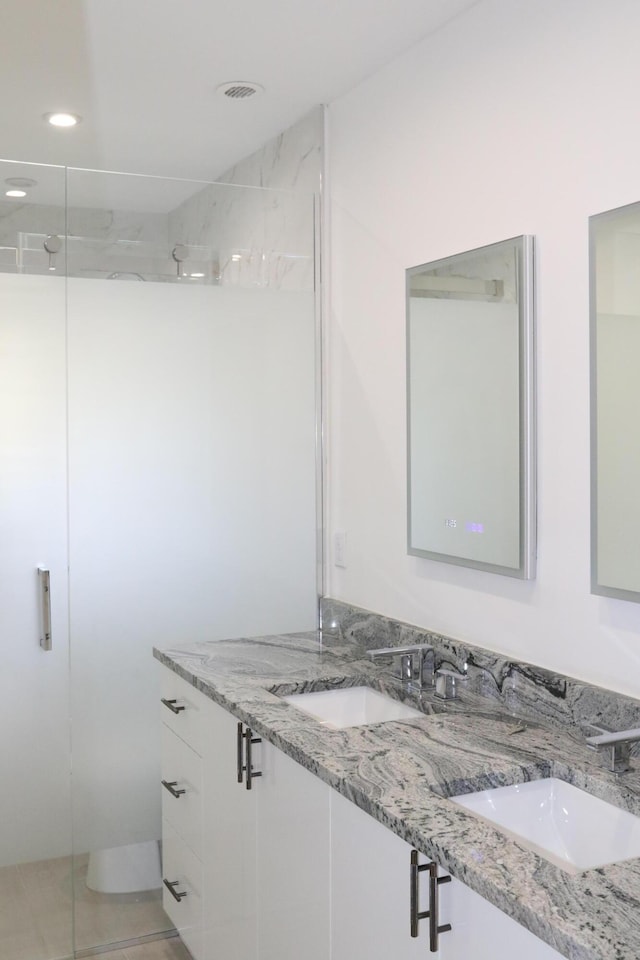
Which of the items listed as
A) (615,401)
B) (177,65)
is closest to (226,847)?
(615,401)

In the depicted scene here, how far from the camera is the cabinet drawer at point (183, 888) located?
8.63 feet

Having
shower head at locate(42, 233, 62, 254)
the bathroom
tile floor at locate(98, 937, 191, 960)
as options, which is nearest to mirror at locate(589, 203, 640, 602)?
the bathroom

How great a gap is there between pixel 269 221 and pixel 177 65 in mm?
581

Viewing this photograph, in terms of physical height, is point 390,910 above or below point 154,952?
above

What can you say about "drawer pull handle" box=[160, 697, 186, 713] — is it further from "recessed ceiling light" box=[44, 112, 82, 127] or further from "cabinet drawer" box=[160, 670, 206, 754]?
"recessed ceiling light" box=[44, 112, 82, 127]

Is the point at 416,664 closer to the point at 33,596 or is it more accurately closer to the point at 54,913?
the point at 33,596

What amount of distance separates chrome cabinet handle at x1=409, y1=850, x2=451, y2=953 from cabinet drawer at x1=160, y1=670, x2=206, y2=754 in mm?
1142

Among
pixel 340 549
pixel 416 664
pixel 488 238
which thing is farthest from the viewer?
pixel 340 549

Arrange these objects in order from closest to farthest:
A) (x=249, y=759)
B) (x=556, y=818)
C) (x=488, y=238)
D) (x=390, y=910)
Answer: (x=390, y=910) < (x=556, y=818) < (x=249, y=759) < (x=488, y=238)

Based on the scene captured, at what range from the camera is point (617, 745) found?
67.9 inches

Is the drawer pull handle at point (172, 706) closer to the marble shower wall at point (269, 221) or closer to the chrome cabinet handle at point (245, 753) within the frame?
the chrome cabinet handle at point (245, 753)

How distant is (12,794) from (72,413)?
1164 millimetres

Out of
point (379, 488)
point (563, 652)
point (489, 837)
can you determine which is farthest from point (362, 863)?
point (379, 488)

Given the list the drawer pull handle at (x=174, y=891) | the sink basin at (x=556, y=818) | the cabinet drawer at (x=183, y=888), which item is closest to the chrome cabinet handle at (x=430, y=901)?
the sink basin at (x=556, y=818)
